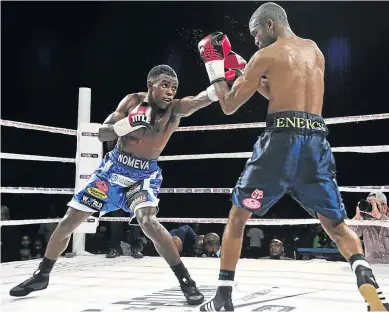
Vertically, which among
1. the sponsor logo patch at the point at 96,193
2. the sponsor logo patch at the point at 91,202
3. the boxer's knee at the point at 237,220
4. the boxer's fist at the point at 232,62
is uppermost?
the boxer's fist at the point at 232,62

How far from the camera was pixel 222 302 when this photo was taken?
5.52ft

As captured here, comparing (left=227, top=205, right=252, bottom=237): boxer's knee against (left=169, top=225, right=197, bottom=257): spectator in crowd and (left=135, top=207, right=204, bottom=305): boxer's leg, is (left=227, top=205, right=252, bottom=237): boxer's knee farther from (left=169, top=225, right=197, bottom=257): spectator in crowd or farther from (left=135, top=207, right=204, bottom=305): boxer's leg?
(left=169, top=225, right=197, bottom=257): spectator in crowd

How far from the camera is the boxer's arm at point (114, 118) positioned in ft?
7.40

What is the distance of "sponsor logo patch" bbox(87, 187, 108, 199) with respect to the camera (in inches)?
88.3

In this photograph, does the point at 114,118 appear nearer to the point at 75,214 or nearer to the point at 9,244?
the point at 75,214

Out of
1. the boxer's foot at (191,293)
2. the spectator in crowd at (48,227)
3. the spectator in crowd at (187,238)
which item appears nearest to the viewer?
the boxer's foot at (191,293)

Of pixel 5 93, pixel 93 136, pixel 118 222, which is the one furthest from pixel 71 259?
pixel 5 93

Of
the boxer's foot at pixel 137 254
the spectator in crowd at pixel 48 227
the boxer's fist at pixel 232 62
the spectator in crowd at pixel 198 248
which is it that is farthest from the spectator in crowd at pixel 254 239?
the boxer's fist at pixel 232 62

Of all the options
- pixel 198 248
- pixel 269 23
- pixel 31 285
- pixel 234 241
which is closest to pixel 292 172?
pixel 234 241

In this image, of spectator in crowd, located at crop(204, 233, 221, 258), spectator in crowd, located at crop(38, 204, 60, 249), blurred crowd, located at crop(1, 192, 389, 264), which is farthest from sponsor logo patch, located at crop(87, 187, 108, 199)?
spectator in crowd, located at crop(38, 204, 60, 249)

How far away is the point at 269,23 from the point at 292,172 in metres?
0.54

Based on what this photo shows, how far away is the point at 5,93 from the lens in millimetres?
7809

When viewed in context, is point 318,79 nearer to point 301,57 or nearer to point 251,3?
point 301,57

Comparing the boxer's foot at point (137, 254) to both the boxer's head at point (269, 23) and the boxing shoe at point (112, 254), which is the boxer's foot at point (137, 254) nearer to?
the boxing shoe at point (112, 254)
